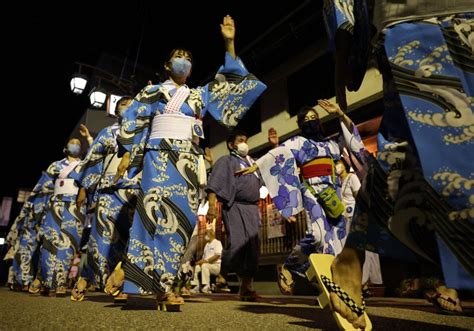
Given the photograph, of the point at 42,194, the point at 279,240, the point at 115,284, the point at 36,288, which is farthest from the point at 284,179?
the point at 42,194

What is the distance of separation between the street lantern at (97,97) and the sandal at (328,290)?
39.0 ft

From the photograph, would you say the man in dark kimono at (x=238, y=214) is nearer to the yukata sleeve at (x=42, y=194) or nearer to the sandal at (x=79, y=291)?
the sandal at (x=79, y=291)

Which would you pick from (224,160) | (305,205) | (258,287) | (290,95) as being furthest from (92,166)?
(290,95)

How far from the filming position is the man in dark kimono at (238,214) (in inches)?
197

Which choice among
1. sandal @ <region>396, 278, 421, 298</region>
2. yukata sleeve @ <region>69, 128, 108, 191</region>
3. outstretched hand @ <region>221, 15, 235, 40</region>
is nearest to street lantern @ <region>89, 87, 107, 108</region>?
yukata sleeve @ <region>69, 128, 108, 191</region>

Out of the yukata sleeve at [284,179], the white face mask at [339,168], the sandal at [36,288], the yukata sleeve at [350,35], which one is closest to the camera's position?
the yukata sleeve at [350,35]

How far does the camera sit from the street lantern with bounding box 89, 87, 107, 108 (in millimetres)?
12375

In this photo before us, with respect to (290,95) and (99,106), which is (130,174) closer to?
(290,95)

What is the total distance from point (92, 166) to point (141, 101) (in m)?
2.23

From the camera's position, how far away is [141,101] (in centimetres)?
355

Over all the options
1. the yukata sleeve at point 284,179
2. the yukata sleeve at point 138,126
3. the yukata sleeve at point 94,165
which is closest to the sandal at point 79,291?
the yukata sleeve at point 94,165

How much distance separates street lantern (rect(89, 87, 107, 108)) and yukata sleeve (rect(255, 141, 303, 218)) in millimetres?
9569

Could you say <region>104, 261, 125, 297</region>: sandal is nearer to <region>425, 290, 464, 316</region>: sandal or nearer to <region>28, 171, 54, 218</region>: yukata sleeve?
<region>425, 290, 464, 316</region>: sandal

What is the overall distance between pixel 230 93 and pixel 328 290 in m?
2.40
